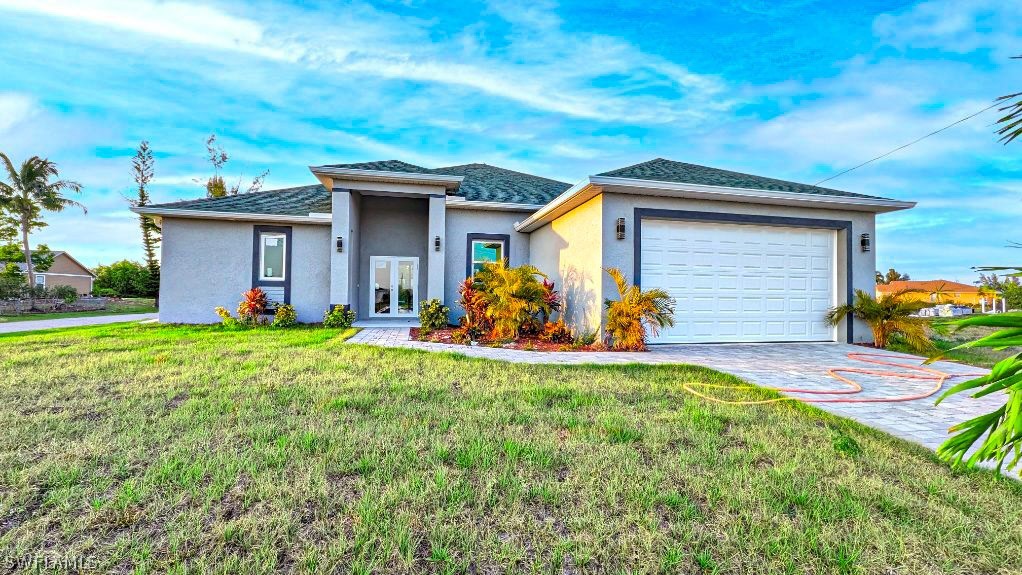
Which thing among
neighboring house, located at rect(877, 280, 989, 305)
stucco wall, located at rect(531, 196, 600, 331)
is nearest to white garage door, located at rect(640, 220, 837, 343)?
stucco wall, located at rect(531, 196, 600, 331)

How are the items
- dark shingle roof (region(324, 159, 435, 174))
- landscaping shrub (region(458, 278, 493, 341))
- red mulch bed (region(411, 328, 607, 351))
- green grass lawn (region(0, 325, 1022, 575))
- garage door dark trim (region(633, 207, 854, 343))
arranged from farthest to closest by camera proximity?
dark shingle roof (region(324, 159, 435, 174)) < landscaping shrub (region(458, 278, 493, 341)) < garage door dark trim (region(633, 207, 854, 343)) < red mulch bed (region(411, 328, 607, 351)) < green grass lawn (region(0, 325, 1022, 575))

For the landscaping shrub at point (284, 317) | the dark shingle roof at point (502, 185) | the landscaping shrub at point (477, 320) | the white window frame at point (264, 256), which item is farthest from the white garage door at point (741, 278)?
the white window frame at point (264, 256)

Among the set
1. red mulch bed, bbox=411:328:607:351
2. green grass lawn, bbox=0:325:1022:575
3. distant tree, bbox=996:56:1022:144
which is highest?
distant tree, bbox=996:56:1022:144

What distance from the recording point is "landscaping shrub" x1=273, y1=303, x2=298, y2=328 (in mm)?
10539

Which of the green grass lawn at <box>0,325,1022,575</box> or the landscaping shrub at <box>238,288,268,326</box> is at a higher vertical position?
the landscaping shrub at <box>238,288,268,326</box>

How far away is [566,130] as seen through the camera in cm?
1475

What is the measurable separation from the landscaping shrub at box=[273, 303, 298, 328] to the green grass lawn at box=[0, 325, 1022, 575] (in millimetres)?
6029

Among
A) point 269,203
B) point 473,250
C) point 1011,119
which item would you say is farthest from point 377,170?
point 1011,119

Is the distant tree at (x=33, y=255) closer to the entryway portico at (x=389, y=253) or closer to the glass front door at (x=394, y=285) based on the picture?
the entryway portico at (x=389, y=253)

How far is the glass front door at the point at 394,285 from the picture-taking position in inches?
485

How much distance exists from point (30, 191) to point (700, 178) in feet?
102

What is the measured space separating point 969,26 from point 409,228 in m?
11.2

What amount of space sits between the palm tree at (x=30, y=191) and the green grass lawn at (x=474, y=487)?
25.8m

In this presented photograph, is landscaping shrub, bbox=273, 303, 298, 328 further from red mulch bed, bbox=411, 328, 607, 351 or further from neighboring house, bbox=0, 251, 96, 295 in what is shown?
neighboring house, bbox=0, 251, 96, 295
